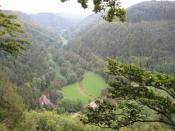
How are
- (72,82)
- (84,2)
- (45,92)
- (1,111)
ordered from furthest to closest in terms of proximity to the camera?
(72,82), (45,92), (1,111), (84,2)

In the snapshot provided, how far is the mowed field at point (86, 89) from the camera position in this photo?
461 feet

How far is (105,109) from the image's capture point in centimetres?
1308

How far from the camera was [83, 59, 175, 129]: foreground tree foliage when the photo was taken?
39.3 feet

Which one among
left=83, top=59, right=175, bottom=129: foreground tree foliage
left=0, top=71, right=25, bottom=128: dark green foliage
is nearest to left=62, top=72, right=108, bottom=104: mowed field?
left=0, top=71, right=25, bottom=128: dark green foliage

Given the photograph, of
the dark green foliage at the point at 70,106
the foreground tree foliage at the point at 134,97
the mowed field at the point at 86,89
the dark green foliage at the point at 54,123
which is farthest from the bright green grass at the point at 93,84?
the foreground tree foliage at the point at 134,97

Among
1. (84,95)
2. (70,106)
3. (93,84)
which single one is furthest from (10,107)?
(93,84)

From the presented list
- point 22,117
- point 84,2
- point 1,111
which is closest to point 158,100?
point 84,2

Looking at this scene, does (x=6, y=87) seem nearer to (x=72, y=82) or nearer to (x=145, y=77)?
(x=145, y=77)

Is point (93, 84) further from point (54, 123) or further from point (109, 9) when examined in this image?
point (109, 9)

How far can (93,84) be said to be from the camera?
162m

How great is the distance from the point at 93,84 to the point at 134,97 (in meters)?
150

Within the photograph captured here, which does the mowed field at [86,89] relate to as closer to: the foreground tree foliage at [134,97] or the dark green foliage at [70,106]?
the dark green foliage at [70,106]

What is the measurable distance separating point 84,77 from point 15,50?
156544mm

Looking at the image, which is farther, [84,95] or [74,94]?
[74,94]
